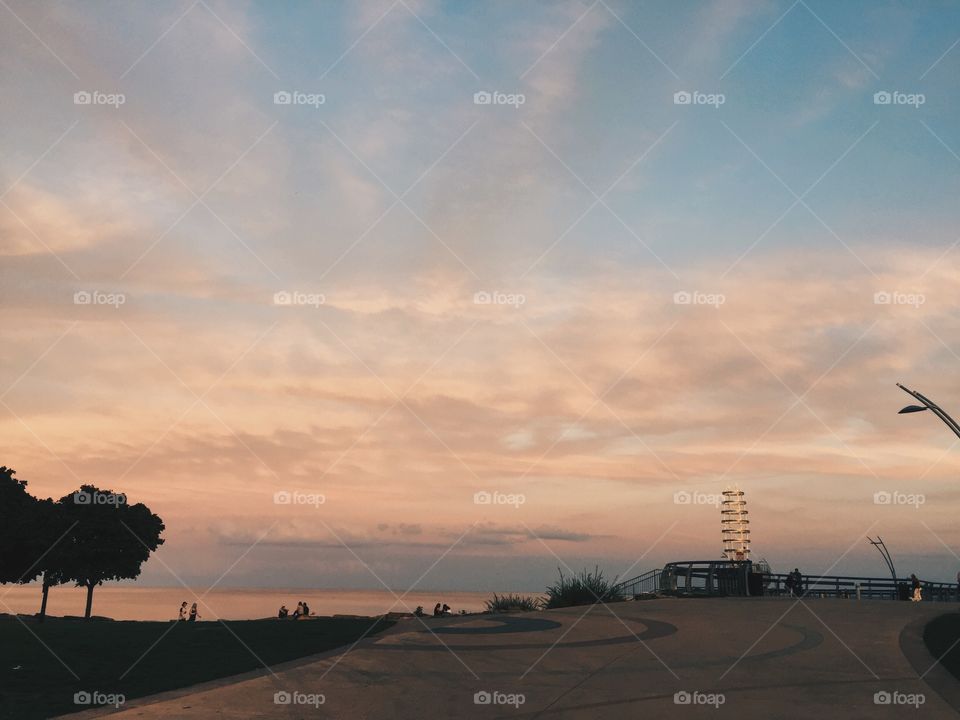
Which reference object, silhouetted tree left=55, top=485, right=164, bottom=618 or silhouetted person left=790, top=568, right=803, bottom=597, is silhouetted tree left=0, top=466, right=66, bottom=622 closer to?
silhouetted tree left=55, top=485, right=164, bottom=618

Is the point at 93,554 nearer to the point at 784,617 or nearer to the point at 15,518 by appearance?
the point at 15,518

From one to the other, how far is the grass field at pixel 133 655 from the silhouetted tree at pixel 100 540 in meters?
25.7

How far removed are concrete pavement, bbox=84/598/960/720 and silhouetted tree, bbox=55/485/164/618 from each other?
33.3 m

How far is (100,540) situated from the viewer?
48.7 metres

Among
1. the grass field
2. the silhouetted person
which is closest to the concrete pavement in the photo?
the grass field

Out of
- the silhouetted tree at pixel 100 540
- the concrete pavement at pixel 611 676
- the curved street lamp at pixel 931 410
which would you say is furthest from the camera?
the silhouetted tree at pixel 100 540

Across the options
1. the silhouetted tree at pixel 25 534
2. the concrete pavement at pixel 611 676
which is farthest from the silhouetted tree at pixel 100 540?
the concrete pavement at pixel 611 676

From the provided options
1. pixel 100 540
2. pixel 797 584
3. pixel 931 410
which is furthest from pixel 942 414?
pixel 100 540

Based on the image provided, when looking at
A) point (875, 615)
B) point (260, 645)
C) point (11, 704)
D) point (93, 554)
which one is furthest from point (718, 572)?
point (93, 554)

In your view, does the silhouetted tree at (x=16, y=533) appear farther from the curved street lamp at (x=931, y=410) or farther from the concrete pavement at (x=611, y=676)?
the curved street lamp at (x=931, y=410)

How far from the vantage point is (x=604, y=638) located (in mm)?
18812

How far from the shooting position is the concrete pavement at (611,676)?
12.1m

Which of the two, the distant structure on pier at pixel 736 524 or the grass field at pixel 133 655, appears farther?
the distant structure on pier at pixel 736 524

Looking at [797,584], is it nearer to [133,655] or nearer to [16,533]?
[133,655]
